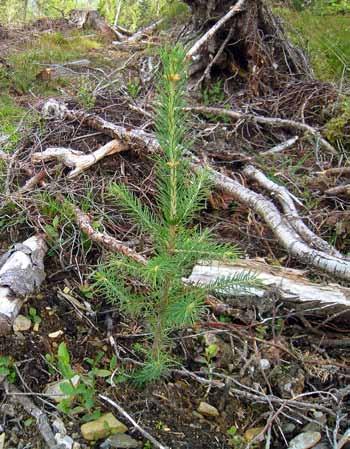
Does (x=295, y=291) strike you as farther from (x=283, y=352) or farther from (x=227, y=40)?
(x=227, y=40)

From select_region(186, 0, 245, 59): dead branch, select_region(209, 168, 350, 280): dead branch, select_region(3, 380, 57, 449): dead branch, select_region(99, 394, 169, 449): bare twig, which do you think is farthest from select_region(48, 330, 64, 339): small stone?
select_region(186, 0, 245, 59): dead branch

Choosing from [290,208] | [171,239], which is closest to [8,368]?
[171,239]

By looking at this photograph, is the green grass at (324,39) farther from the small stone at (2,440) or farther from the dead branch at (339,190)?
the small stone at (2,440)

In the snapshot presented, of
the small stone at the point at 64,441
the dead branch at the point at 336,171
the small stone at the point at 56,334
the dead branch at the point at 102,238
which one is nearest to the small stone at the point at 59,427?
the small stone at the point at 64,441

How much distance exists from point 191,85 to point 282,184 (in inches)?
77.3

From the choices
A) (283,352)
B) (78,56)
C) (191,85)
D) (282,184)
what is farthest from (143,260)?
(78,56)

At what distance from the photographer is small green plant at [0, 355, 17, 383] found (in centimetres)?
204

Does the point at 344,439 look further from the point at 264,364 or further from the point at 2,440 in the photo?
the point at 2,440

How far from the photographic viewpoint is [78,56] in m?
8.02

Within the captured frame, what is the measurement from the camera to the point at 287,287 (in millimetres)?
2393

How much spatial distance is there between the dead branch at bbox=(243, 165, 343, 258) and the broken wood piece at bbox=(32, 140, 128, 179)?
92 cm

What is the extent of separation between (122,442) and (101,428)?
0.31ft

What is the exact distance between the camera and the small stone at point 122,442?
184 cm

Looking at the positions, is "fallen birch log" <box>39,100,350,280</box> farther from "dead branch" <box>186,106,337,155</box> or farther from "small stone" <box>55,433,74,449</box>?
"small stone" <box>55,433,74,449</box>
